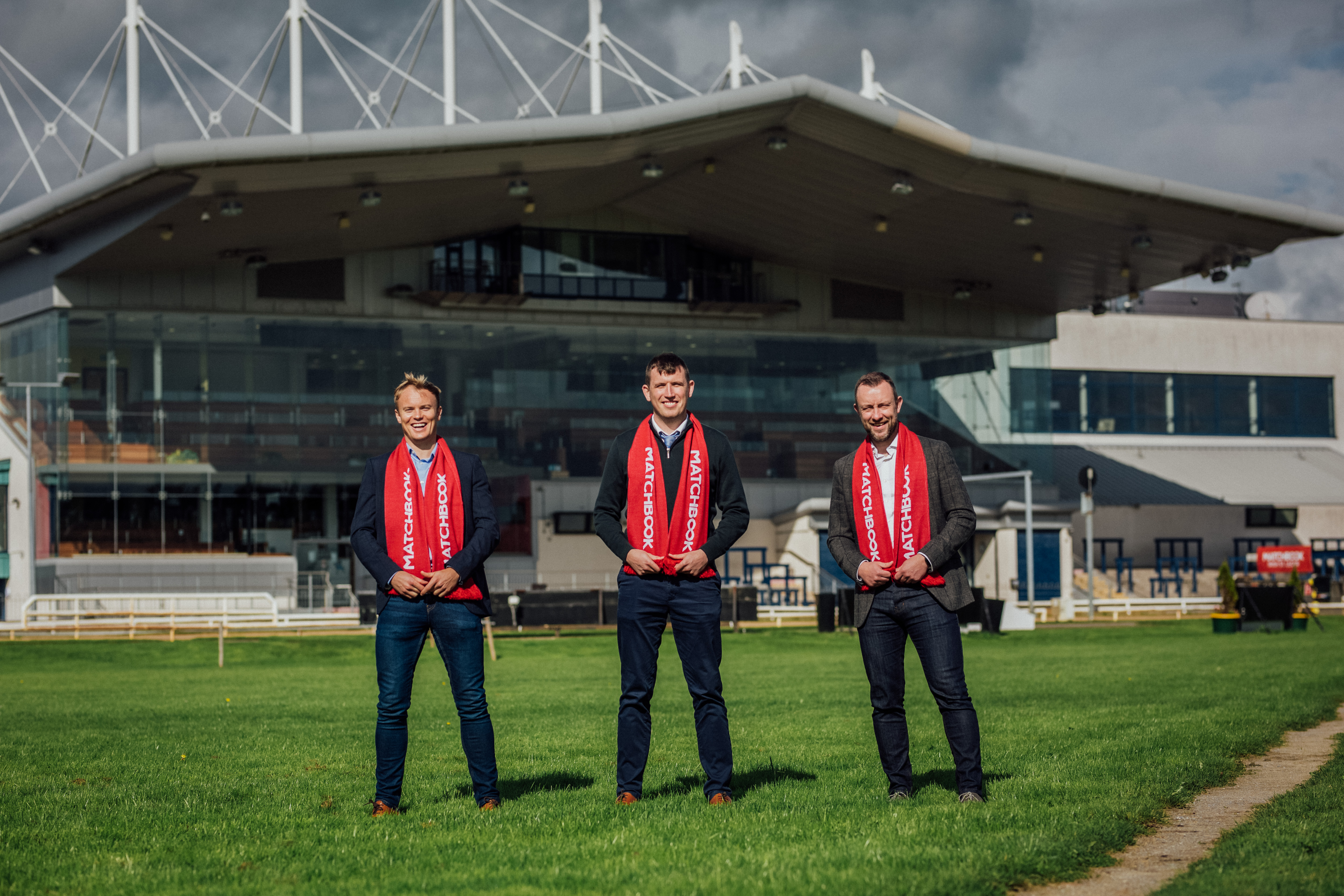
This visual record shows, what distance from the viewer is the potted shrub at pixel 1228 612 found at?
89.3ft

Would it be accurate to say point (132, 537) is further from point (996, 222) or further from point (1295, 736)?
point (1295, 736)

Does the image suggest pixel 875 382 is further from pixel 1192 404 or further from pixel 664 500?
pixel 1192 404

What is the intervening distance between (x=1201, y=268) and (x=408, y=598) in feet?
122

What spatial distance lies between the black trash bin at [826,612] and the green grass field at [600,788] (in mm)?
13673

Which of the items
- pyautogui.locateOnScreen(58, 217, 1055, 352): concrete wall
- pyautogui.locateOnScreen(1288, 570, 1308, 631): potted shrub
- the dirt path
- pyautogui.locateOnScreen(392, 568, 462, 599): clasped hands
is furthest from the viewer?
pyautogui.locateOnScreen(58, 217, 1055, 352): concrete wall

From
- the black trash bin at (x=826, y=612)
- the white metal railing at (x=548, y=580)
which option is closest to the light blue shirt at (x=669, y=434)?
the black trash bin at (x=826, y=612)

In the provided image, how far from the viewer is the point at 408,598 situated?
6.41 meters

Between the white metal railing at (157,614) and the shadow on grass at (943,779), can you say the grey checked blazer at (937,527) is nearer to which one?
the shadow on grass at (943,779)

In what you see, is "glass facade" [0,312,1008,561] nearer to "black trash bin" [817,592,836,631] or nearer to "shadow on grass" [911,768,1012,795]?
"black trash bin" [817,592,836,631]

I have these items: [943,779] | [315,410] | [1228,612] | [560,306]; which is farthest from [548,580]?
[943,779]

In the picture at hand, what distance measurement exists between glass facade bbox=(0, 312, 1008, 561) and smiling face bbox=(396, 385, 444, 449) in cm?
3014

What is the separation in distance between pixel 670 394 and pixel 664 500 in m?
0.49

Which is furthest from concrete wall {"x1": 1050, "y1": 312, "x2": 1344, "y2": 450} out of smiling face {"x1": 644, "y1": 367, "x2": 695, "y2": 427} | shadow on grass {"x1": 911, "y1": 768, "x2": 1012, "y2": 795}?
smiling face {"x1": 644, "y1": 367, "x2": 695, "y2": 427}

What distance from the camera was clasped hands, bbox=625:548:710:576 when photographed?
6414 millimetres
